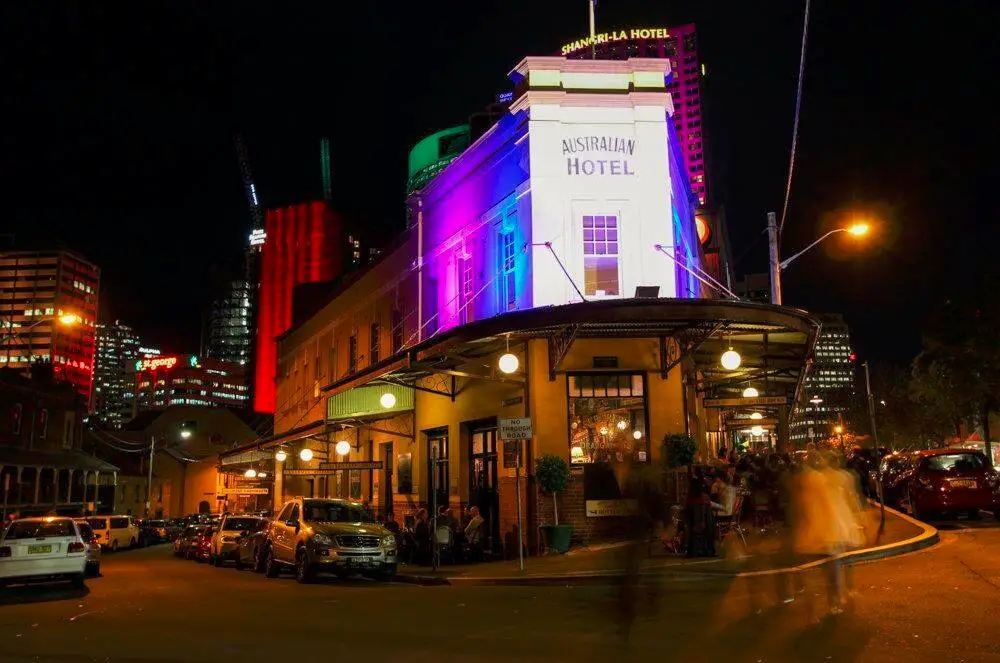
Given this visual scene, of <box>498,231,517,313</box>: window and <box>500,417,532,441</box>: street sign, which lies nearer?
<box>500,417,532,441</box>: street sign

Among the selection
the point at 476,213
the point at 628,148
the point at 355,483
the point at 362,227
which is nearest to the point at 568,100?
the point at 628,148

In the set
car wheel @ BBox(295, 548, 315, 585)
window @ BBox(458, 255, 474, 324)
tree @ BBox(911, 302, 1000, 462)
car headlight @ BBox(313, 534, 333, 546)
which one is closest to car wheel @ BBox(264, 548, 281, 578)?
car wheel @ BBox(295, 548, 315, 585)

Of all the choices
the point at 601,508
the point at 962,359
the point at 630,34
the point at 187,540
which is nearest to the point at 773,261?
the point at 601,508

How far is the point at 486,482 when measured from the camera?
69.6ft

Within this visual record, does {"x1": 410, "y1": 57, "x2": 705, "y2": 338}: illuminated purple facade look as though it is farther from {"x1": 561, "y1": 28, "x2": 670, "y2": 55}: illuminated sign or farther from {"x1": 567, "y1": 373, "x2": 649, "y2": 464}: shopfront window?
{"x1": 561, "y1": 28, "x2": 670, "y2": 55}: illuminated sign

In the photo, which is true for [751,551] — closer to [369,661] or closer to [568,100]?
[369,661]

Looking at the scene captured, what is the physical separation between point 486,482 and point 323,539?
5553 millimetres

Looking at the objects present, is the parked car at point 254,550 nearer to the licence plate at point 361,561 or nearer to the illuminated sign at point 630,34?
the licence plate at point 361,561

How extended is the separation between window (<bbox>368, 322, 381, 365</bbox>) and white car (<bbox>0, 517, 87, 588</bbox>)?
44.2ft

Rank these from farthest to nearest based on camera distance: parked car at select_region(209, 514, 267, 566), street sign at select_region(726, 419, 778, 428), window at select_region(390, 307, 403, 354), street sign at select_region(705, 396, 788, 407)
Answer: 1. street sign at select_region(726, 419, 778, 428)
2. window at select_region(390, 307, 403, 354)
3. parked car at select_region(209, 514, 267, 566)
4. street sign at select_region(705, 396, 788, 407)

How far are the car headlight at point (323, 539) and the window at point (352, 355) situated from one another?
1530cm

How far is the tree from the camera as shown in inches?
1176

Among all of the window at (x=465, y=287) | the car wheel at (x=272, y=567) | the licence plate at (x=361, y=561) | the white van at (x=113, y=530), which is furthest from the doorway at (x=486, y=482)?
the white van at (x=113, y=530)

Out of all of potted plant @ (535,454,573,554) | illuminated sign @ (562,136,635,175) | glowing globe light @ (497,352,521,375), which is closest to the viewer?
glowing globe light @ (497,352,521,375)
